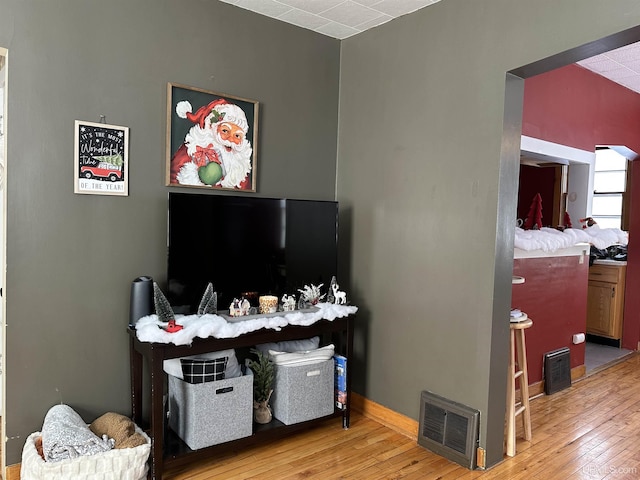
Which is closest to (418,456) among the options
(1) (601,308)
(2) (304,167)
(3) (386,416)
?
(3) (386,416)

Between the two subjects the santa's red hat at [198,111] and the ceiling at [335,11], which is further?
the ceiling at [335,11]

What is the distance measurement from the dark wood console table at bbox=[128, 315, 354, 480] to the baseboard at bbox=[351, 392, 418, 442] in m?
0.27

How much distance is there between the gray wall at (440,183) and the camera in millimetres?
2582

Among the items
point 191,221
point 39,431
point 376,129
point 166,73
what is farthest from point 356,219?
point 39,431

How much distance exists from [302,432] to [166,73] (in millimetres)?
2265

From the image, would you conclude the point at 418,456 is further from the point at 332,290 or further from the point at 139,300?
the point at 139,300

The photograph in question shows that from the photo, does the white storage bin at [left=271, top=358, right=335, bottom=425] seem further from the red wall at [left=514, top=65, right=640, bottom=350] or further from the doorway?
the red wall at [left=514, top=65, right=640, bottom=350]

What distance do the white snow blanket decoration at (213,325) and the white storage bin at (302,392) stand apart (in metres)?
0.29

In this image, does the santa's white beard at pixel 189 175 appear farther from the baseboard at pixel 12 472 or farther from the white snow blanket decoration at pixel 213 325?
the baseboard at pixel 12 472

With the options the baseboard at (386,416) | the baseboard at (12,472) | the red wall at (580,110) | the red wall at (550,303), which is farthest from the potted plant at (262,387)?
the red wall at (580,110)

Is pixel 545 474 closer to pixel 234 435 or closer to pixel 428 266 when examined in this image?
pixel 428 266

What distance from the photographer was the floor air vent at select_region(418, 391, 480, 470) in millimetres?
2643

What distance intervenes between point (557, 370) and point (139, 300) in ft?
Answer: 10.3

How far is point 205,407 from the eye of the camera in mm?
2479
